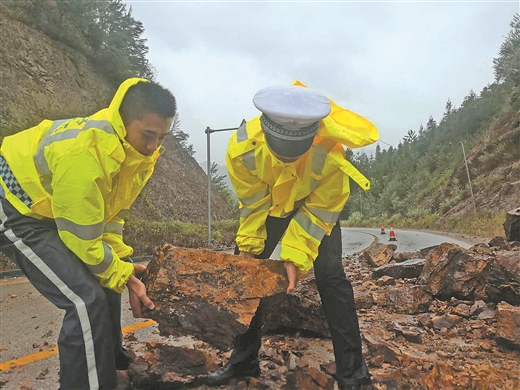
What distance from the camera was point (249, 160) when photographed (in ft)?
8.25

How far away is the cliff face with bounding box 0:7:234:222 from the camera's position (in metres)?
16.5

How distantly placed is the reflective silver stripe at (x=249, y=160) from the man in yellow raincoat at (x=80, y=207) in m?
0.50

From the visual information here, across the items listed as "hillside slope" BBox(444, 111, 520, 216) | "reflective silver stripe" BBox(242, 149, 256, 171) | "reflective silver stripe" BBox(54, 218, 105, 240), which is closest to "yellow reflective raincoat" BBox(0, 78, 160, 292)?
"reflective silver stripe" BBox(54, 218, 105, 240)

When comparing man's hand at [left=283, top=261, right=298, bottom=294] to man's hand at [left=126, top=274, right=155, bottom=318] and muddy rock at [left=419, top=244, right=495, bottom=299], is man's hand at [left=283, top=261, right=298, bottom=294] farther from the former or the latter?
muddy rock at [left=419, top=244, right=495, bottom=299]

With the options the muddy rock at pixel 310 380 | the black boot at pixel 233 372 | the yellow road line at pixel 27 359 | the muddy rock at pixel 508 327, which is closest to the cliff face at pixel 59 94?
the yellow road line at pixel 27 359

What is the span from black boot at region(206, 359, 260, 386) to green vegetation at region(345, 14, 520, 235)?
13.0 m

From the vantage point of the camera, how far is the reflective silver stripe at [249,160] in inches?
98.2

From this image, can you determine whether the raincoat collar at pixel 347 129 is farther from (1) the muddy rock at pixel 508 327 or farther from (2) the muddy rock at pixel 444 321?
(2) the muddy rock at pixel 444 321

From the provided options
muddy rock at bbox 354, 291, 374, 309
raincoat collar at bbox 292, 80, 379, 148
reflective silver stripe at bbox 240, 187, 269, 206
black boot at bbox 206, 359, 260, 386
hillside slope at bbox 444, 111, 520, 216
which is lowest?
black boot at bbox 206, 359, 260, 386

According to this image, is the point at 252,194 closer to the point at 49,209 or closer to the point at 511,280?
the point at 49,209

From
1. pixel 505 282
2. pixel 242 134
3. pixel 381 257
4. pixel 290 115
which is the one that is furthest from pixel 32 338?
pixel 381 257

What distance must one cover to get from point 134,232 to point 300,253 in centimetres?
1080

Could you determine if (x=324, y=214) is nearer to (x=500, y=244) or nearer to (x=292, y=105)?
(x=292, y=105)

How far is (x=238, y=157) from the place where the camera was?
8.31 feet
